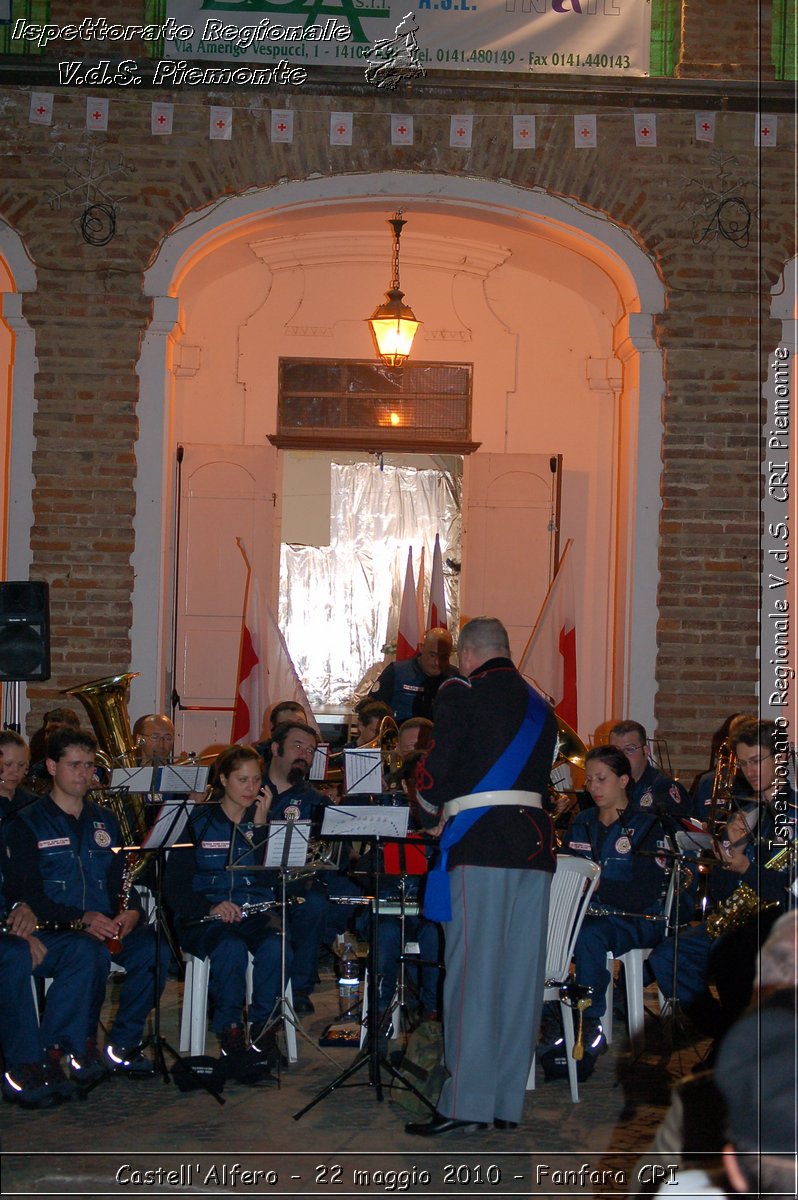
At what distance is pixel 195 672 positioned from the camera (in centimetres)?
1186

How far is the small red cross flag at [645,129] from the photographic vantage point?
10188mm

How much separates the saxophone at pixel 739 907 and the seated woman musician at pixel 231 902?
2.28m

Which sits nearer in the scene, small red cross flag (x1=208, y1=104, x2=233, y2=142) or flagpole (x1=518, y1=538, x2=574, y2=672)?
small red cross flag (x1=208, y1=104, x2=233, y2=142)

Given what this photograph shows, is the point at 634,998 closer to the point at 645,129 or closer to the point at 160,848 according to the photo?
the point at 160,848

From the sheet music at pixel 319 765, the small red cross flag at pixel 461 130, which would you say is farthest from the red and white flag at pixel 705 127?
the sheet music at pixel 319 765

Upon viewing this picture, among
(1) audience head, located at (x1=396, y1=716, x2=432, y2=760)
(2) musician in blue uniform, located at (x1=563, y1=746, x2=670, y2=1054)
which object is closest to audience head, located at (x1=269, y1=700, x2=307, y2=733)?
(1) audience head, located at (x1=396, y1=716, x2=432, y2=760)

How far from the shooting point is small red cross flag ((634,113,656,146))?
401 inches

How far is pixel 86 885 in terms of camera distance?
6570 mm

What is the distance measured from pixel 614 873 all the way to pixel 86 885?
2.76 meters

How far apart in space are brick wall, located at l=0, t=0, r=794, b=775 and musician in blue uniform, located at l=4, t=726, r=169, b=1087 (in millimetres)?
3373

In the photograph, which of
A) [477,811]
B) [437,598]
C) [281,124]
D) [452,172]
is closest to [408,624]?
[437,598]

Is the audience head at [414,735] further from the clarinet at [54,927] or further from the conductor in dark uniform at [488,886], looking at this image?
the conductor in dark uniform at [488,886]

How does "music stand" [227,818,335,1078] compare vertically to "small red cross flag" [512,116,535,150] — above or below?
below

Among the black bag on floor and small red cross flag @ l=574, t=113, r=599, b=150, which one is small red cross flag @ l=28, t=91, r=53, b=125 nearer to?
small red cross flag @ l=574, t=113, r=599, b=150
